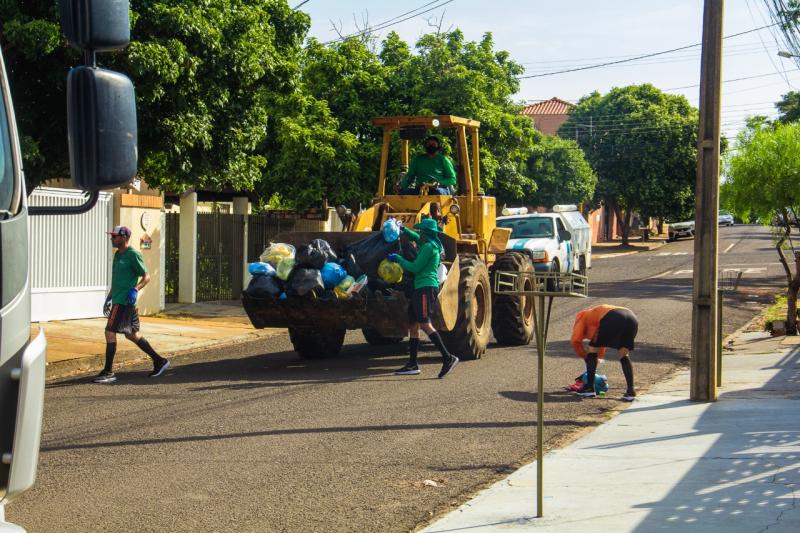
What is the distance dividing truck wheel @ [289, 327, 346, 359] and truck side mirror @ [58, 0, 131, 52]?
9844mm

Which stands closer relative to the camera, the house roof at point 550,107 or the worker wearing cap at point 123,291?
the worker wearing cap at point 123,291

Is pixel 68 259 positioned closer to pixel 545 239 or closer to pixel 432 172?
pixel 432 172

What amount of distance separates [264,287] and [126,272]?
5.48 ft

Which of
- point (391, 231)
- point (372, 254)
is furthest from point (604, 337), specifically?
point (372, 254)

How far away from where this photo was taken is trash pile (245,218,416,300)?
1274 cm

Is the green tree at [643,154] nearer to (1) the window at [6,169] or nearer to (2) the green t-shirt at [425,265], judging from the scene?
(2) the green t-shirt at [425,265]

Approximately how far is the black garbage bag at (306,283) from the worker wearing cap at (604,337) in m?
3.19

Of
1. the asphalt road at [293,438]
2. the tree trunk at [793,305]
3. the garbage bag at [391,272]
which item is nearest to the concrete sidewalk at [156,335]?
the asphalt road at [293,438]

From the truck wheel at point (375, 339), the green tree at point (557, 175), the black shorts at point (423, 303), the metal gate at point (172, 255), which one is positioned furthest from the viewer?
the green tree at point (557, 175)

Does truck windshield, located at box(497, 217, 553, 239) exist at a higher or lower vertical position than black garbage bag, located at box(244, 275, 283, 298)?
higher

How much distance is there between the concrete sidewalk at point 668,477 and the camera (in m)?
6.48

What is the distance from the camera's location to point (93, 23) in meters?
4.05

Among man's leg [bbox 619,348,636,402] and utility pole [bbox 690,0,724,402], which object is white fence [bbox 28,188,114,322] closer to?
man's leg [bbox 619,348,636,402]

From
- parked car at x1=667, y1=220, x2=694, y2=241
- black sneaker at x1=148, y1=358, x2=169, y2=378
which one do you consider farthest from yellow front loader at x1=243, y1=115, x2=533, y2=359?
parked car at x1=667, y1=220, x2=694, y2=241
